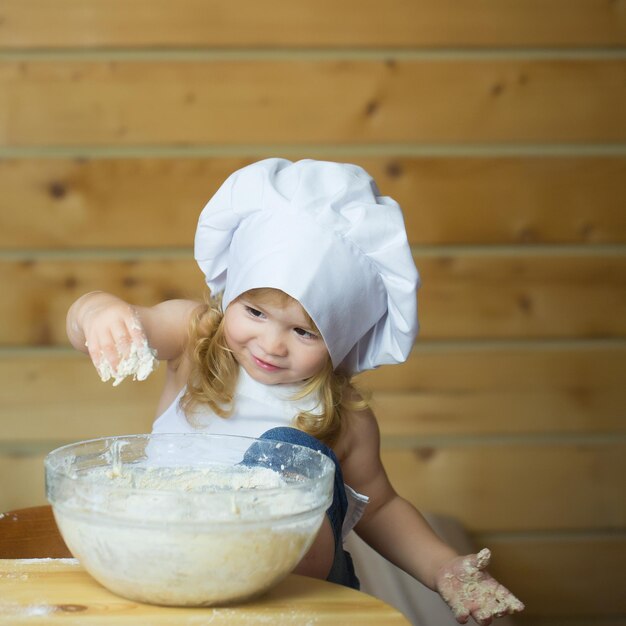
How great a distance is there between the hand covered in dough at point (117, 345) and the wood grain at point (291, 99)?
1084 millimetres

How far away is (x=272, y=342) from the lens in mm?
1231

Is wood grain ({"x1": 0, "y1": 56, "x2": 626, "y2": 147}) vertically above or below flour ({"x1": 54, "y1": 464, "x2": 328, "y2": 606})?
above

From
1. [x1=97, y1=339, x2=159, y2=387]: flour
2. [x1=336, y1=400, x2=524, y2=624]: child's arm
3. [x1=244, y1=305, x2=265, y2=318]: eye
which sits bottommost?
[x1=336, y1=400, x2=524, y2=624]: child's arm

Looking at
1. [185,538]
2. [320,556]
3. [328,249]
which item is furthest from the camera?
[328,249]

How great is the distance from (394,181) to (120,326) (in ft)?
3.89

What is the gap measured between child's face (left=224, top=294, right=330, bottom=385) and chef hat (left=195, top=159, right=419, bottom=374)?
0.07 feet

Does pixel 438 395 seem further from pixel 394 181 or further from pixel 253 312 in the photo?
pixel 253 312

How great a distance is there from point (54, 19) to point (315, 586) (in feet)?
4.99

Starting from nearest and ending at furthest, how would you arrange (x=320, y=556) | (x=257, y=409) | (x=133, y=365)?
(x=133, y=365), (x=320, y=556), (x=257, y=409)

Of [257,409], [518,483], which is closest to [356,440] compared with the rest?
[257,409]

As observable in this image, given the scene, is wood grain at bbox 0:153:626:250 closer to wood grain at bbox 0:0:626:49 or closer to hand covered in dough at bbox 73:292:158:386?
wood grain at bbox 0:0:626:49

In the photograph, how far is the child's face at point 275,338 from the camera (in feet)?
4.05

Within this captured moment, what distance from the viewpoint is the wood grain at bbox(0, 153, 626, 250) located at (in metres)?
2.02

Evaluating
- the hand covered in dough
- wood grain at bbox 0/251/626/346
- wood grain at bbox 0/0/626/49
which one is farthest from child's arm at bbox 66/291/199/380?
wood grain at bbox 0/0/626/49
